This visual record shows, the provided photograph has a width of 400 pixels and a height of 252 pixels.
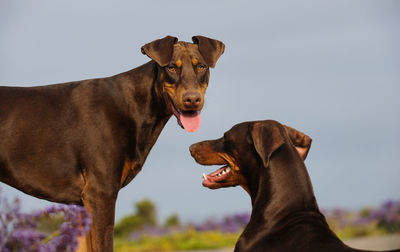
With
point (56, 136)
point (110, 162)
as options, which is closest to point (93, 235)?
point (110, 162)

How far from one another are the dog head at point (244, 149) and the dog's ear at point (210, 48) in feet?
3.75

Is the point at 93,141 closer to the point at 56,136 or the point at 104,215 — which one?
the point at 56,136

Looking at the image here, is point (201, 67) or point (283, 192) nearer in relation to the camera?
point (283, 192)

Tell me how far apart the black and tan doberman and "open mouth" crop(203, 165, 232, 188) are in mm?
47

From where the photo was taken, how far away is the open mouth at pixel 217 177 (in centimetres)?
549

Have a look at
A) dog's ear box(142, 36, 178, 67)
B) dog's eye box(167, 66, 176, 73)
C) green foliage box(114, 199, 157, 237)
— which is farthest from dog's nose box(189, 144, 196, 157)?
green foliage box(114, 199, 157, 237)

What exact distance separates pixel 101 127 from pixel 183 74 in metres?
1.20

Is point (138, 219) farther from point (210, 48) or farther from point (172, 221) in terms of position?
point (210, 48)

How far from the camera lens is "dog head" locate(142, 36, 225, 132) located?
588 centimetres

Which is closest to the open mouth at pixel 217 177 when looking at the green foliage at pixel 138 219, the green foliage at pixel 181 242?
the green foliage at pixel 181 242

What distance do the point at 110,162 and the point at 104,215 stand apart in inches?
24.7

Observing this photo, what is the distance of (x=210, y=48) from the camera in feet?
21.1

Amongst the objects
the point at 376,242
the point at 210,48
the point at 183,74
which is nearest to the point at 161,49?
the point at 183,74

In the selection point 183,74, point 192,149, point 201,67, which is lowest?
point 192,149
